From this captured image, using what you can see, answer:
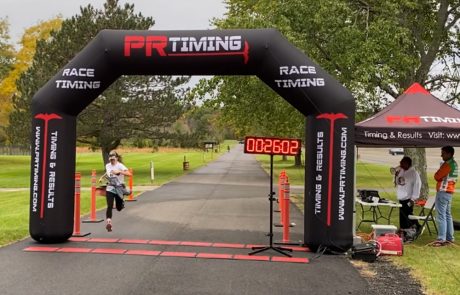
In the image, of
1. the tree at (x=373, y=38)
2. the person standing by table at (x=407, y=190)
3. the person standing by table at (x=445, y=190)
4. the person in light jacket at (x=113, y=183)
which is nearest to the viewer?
the person standing by table at (x=445, y=190)

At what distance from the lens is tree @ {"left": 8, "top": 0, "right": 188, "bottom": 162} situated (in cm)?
3161

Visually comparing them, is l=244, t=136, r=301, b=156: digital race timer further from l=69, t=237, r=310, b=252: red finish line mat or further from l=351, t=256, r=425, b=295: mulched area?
l=351, t=256, r=425, b=295: mulched area

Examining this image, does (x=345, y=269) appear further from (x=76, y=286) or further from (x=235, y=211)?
(x=235, y=211)

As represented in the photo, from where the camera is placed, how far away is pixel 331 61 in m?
18.2

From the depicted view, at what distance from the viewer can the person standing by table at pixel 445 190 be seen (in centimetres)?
995

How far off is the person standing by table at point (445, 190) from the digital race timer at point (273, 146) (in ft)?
9.71

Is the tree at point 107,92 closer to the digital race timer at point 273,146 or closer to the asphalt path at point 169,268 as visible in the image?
the asphalt path at point 169,268

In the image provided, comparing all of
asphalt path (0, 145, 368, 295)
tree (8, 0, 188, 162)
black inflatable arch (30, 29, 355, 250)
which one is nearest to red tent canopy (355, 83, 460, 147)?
black inflatable arch (30, 29, 355, 250)

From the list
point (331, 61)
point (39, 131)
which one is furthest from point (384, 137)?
point (331, 61)

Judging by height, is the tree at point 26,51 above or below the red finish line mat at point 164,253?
above

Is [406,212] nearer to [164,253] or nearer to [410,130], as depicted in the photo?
[410,130]

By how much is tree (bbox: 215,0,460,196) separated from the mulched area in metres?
8.03

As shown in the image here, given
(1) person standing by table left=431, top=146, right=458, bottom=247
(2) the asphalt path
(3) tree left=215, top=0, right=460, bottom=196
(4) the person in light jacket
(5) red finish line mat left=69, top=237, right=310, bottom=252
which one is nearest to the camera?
(2) the asphalt path

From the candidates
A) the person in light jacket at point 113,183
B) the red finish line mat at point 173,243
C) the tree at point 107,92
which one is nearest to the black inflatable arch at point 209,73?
the red finish line mat at point 173,243
